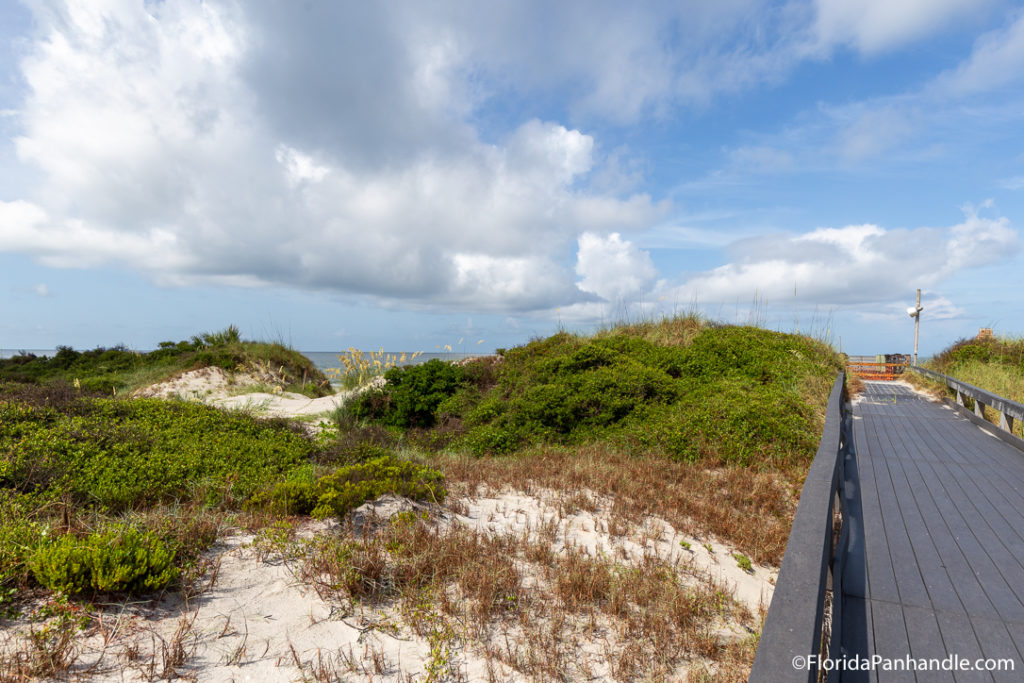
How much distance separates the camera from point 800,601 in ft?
6.98

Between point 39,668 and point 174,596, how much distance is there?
0.83 metres

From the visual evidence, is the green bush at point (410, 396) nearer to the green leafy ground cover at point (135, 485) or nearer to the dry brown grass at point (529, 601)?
the green leafy ground cover at point (135, 485)

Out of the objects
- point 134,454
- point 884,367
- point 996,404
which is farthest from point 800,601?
point 884,367

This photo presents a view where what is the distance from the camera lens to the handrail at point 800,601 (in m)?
1.69

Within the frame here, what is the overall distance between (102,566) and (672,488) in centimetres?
565

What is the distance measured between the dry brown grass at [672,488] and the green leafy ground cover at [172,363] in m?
12.7

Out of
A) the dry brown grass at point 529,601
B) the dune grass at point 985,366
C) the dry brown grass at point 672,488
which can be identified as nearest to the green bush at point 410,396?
the dry brown grass at point 672,488

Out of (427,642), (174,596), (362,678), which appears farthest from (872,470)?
(174,596)

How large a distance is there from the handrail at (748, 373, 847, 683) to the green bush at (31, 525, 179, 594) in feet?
11.1

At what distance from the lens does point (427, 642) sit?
3.13 meters

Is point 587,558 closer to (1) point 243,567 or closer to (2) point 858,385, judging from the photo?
(1) point 243,567

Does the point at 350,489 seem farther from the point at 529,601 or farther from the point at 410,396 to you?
the point at 410,396

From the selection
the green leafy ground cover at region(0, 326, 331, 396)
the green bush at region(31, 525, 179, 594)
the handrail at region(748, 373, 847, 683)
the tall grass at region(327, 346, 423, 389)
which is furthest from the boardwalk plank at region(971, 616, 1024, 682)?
the green leafy ground cover at region(0, 326, 331, 396)

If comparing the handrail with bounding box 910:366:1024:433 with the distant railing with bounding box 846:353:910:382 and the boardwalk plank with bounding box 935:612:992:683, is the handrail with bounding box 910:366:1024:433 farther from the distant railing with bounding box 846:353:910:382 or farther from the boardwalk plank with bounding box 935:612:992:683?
the distant railing with bounding box 846:353:910:382
